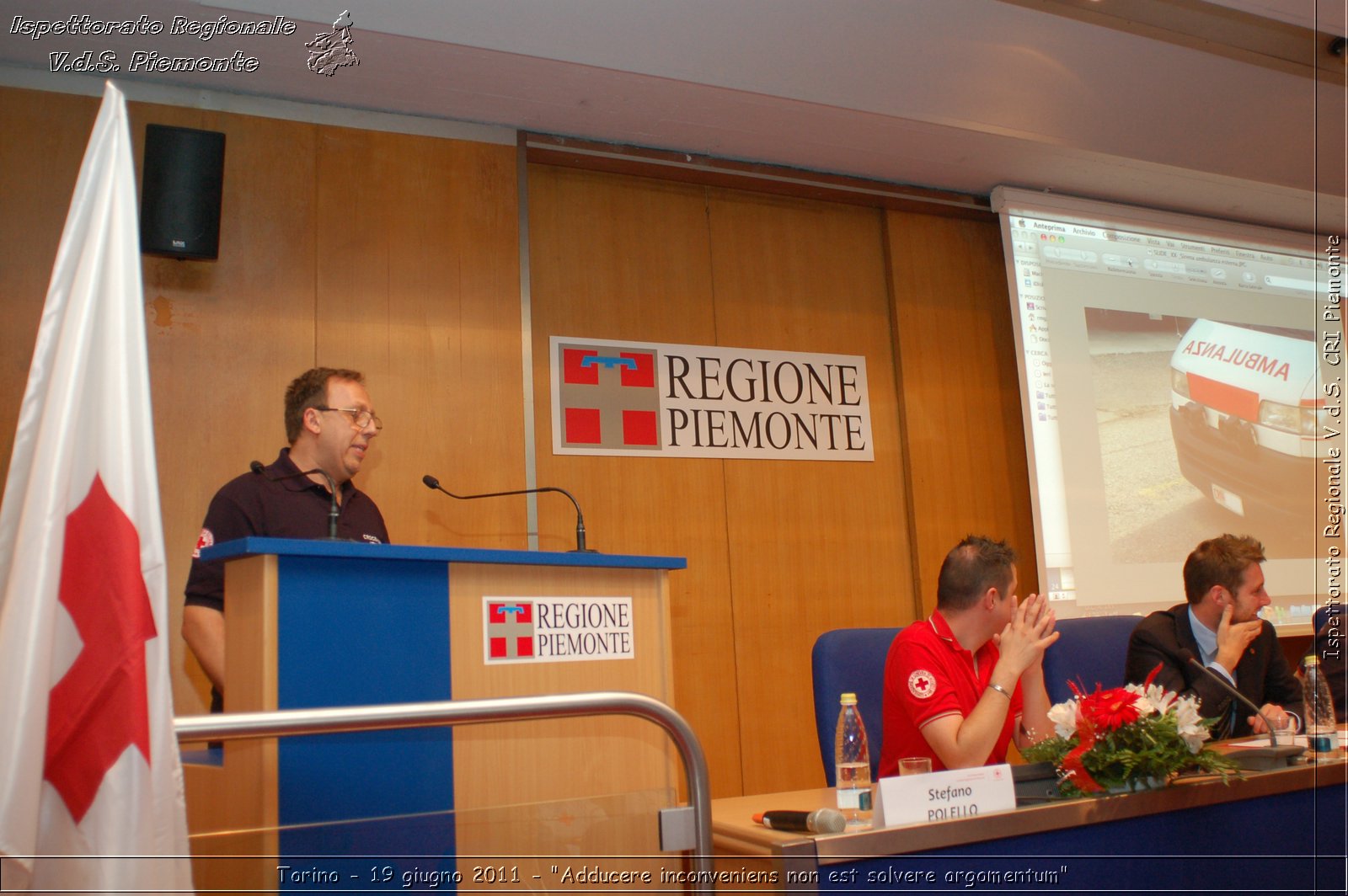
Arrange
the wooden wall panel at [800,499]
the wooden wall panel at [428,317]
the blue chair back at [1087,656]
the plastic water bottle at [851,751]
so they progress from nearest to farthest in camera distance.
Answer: the plastic water bottle at [851,751], the blue chair back at [1087,656], the wooden wall panel at [428,317], the wooden wall panel at [800,499]

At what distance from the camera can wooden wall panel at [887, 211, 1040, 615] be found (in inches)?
199

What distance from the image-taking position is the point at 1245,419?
209 inches

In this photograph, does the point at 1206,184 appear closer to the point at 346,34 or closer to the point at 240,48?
the point at 346,34

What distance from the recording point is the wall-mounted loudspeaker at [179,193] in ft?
11.7

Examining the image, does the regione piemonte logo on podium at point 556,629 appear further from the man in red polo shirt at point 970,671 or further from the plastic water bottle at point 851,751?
the man in red polo shirt at point 970,671

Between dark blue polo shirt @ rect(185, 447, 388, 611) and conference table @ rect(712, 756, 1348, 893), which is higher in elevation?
dark blue polo shirt @ rect(185, 447, 388, 611)

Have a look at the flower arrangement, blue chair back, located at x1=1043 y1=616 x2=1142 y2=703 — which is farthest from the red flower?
blue chair back, located at x1=1043 y1=616 x2=1142 y2=703

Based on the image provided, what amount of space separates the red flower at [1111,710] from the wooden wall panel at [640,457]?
7.92 feet

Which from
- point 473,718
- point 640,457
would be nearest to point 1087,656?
point 640,457

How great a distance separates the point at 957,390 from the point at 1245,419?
1.49 metres

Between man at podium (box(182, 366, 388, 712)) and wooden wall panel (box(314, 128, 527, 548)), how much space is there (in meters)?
0.87

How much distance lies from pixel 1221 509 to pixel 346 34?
4.54 metres

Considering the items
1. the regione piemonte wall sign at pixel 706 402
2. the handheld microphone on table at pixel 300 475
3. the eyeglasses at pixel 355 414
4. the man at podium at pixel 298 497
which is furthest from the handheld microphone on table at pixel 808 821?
the regione piemonte wall sign at pixel 706 402

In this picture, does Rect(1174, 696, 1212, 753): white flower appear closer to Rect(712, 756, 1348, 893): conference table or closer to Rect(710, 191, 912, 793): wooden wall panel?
Answer: Rect(712, 756, 1348, 893): conference table
